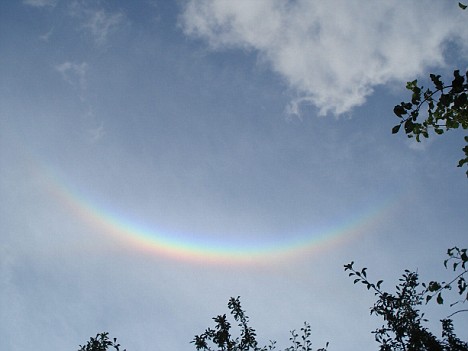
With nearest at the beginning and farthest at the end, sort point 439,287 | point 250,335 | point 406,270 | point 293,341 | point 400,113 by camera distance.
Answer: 1. point 439,287
2. point 400,113
3. point 406,270
4. point 250,335
5. point 293,341

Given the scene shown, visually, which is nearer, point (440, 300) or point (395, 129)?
point (440, 300)

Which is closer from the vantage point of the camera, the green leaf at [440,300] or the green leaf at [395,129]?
the green leaf at [440,300]

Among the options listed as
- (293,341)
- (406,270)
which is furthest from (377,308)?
(293,341)

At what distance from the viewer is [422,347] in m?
15.0

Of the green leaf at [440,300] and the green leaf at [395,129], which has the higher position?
the green leaf at [395,129]

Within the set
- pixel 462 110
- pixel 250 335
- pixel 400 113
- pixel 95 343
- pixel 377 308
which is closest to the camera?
pixel 400 113

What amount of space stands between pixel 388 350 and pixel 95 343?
1566 centimetres

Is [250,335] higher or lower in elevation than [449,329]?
higher

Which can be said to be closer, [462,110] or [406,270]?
[462,110]

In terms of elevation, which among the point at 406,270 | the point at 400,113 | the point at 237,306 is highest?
the point at 237,306

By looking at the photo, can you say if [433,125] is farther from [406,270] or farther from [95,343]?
[95,343]

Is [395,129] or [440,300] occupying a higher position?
[395,129]

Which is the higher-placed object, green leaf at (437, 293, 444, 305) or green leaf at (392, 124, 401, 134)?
green leaf at (392, 124, 401, 134)

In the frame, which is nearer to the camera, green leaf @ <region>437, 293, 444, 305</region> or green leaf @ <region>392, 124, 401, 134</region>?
green leaf @ <region>437, 293, 444, 305</region>
